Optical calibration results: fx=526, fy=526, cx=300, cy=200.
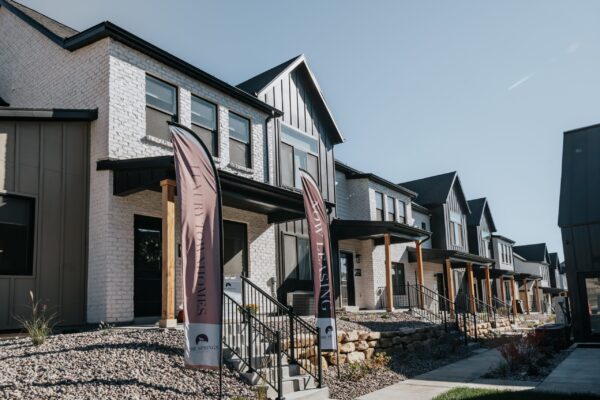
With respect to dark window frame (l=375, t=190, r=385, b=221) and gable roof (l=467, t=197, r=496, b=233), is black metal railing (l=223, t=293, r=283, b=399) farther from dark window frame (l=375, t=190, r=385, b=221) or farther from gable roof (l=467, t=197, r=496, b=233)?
gable roof (l=467, t=197, r=496, b=233)

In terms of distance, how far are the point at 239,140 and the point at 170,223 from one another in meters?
5.36

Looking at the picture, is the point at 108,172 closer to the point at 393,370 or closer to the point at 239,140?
the point at 239,140

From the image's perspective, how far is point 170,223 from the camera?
9.78 metres

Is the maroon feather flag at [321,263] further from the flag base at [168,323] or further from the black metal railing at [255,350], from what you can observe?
the flag base at [168,323]

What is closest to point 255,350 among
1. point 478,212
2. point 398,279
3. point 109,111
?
point 109,111

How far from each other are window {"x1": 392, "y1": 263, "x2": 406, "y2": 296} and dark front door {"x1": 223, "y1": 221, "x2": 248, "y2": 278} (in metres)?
10.3

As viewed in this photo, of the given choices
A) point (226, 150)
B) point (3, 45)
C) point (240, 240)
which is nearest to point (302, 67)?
point (226, 150)

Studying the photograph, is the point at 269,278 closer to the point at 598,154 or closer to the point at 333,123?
the point at 333,123

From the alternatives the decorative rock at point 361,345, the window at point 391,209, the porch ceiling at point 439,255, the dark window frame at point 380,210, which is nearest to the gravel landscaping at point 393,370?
the decorative rock at point 361,345

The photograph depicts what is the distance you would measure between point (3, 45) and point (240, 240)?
840 cm

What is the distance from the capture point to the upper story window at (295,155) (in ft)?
54.3

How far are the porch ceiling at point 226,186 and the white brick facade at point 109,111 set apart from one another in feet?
1.08

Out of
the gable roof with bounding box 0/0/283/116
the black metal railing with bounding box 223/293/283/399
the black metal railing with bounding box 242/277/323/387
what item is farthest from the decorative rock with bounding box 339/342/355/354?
the gable roof with bounding box 0/0/283/116

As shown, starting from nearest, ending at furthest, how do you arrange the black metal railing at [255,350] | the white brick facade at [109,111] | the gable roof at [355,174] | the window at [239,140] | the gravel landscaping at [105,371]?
the gravel landscaping at [105,371]
the black metal railing at [255,350]
the white brick facade at [109,111]
the window at [239,140]
the gable roof at [355,174]
